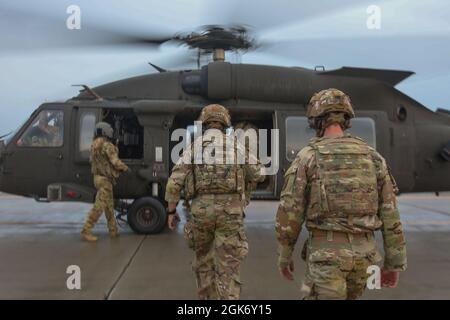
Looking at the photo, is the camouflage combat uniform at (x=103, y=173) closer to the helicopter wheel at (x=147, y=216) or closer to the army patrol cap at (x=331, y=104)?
the helicopter wheel at (x=147, y=216)

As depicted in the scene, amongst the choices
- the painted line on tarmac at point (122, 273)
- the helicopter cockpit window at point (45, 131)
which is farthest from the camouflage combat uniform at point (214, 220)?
the helicopter cockpit window at point (45, 131)

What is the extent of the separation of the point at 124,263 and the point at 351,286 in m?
3.61

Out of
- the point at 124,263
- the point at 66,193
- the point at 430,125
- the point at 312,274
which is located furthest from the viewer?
the point at 430,125

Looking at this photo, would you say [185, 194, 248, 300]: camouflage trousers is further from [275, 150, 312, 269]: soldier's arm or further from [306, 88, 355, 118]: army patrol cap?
[306, 88, 355, 118]: army patrol cap

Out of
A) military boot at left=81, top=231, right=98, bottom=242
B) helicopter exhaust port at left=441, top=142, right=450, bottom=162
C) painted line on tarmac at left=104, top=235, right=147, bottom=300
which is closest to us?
painted line on tarmac at left=104, top=235, right=147, bottom=300

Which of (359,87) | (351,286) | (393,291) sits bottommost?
(393,291)

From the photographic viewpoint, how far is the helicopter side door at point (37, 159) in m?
7.62

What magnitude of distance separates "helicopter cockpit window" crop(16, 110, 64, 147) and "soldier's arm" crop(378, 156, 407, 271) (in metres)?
6.11

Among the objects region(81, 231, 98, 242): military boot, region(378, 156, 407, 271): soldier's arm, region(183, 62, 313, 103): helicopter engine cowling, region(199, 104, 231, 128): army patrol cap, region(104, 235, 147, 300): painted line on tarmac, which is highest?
region(183, 62, 313, 103): helicopter engine cowling

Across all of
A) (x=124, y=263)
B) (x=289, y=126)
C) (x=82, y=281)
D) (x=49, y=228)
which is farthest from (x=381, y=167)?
(x=49, y=228)

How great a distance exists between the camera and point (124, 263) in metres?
5.66

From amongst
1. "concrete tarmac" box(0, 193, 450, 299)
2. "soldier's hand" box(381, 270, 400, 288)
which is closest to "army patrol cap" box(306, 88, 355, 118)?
"soldier's hand" box(381, 270, 400, 288)

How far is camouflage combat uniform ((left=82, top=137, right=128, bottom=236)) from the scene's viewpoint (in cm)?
708
